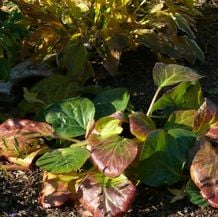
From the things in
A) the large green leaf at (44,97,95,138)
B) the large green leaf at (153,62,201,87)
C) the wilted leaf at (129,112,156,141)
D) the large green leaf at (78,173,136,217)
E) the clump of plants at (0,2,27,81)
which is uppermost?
the clump of plants at (0,2,27,81)

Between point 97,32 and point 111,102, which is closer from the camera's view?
point 111,102

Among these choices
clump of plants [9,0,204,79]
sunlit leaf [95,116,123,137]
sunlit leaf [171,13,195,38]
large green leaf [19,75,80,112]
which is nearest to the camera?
sunlit leaf [95,116,123,137]

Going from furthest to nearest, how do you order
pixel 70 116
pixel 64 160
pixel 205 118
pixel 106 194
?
1. pixel 70 116
2. pixel 205 118
3. pixel 64 160
4. pixel 106 194

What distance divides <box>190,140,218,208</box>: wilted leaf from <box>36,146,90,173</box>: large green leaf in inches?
16.7

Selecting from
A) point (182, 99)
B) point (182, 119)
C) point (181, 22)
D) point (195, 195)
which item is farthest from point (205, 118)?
point (181, 22)

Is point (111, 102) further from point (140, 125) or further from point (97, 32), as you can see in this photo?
point (97, 32)

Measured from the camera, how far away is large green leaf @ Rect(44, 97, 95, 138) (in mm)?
2752

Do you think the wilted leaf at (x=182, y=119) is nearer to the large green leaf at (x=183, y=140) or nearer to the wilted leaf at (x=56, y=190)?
the large green leaf at (x=183, y=140)

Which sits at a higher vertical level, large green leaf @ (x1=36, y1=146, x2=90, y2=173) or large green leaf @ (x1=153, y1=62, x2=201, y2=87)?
large green leaf @ (x1=153, y1=62, x2=201, y2=87)

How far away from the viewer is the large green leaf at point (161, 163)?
2.58 m

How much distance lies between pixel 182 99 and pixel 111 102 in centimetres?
31

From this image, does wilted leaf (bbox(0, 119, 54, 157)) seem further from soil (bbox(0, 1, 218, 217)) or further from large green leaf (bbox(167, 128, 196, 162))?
large green leaf (bbox(167, 128, 196, 162))

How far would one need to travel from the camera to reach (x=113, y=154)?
8.15 ft

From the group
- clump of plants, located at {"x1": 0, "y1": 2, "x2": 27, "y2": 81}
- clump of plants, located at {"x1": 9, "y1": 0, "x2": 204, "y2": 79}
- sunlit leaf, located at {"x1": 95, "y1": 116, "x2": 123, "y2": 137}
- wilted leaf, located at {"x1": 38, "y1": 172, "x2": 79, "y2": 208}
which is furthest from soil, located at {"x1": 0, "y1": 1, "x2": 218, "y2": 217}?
clump of plants, located at {"x1": 0, "y1": 2, "x2": 27, "y2": 81}
